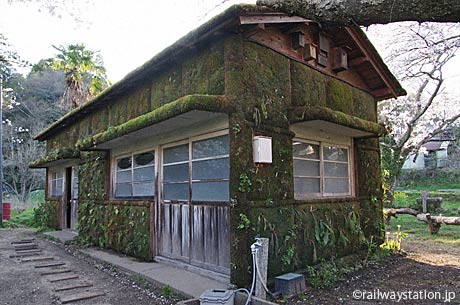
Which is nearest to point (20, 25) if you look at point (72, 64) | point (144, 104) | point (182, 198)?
point (144, 104)

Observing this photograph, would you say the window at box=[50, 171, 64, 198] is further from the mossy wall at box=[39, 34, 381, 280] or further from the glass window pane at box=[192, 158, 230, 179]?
the glass window pane at box=[192, 158, 230, 179]

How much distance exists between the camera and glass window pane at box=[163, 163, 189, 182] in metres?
6.00

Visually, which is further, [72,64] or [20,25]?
[72,64]

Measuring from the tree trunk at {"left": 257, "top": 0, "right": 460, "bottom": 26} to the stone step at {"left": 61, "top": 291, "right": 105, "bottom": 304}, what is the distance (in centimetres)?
471

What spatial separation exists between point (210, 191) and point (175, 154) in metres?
1.30

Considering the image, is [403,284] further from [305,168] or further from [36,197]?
[36,197]

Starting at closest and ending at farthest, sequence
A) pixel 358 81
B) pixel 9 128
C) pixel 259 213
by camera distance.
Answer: pixel 259 213
pixel 358 81
pixel 9 128

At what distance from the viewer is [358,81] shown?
7.66 meters

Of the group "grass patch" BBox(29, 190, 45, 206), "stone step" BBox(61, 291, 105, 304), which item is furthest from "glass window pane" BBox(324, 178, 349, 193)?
"grass patch" BBox(29, 190, 45, 206)

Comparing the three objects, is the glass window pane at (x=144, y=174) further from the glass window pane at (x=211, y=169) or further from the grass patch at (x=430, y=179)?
the grass patch at (x=430, y=179)

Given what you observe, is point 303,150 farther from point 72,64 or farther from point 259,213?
point 72,64

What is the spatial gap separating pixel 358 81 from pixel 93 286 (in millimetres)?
6776

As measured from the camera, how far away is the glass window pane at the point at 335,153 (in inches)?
258

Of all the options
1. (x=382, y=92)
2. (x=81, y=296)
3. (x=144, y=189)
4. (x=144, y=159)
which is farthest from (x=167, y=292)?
(x=382, y=92)
